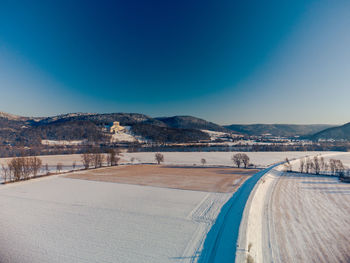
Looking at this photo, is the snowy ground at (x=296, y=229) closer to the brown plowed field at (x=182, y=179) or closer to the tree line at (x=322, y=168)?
the brown plowed field at (x=182, y=179)

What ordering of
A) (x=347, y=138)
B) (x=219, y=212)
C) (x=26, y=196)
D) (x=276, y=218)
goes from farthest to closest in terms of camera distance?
(x=347, y=138) → (x=26, y=196) → (x=219, y=212) → (x=276, y=218)

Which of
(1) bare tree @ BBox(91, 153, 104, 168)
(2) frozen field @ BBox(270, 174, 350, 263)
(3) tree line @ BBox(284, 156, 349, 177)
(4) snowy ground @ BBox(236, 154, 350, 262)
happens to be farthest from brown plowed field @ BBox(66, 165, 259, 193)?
(3) tree line @ BBox(284, 156, 349, 177)

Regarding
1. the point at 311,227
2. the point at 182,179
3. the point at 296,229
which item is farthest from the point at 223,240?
the point at 182,179

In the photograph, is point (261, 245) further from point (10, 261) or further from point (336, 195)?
point (336, 195)

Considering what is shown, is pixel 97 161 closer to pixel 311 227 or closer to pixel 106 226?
pixel 106 226

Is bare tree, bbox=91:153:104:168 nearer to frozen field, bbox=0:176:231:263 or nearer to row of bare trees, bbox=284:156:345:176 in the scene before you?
frozen field, bbox=0:176:231:263

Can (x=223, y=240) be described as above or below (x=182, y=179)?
above

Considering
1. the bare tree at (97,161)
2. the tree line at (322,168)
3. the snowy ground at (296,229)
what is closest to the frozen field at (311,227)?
the snowy ground at (296,229)

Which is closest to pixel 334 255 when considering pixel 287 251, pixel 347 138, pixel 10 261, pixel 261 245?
pixel 287 251
